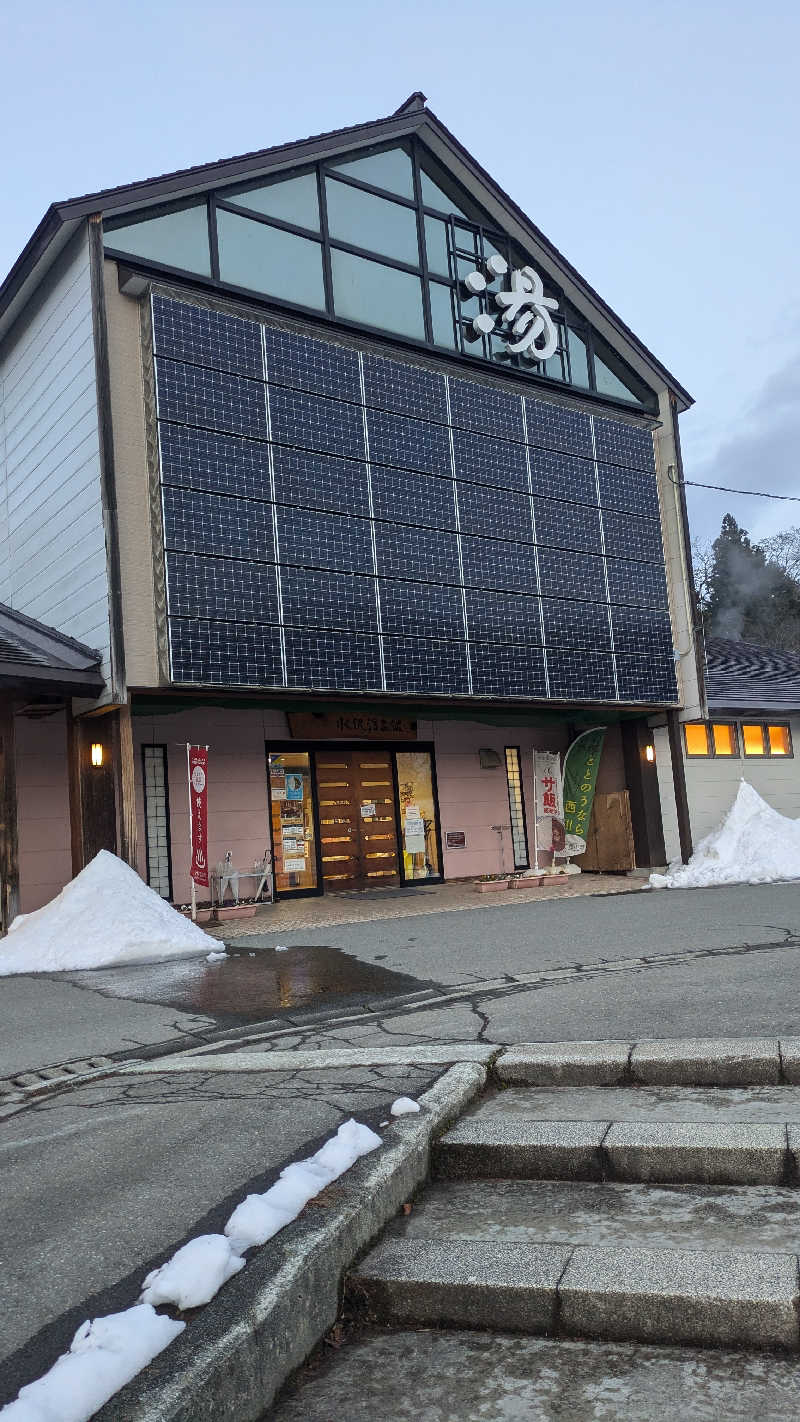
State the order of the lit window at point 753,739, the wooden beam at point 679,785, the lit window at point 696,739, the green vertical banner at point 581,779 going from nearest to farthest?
the wooden beam at point 679,785, the green vertical banner at point 581,779, the lit window at point 696,739, the lit window at point 753,739

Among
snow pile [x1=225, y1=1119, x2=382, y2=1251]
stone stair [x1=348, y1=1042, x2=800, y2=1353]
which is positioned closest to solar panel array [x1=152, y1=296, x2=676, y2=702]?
stone stair [x1=348, y1=1042, x2=800, y2=1353]

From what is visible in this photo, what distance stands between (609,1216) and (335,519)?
38.1ft

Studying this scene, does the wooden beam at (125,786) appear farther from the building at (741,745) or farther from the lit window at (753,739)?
the lit window at (753,739)

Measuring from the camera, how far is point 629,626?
1748 centimetres

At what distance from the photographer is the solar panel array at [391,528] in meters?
12.9

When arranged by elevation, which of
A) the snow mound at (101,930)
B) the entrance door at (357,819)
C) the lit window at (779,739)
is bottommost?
the snow mound at (101,930)

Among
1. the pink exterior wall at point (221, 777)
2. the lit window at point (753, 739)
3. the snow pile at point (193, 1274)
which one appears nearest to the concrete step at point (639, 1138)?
the snow pile at point (193, 1274)

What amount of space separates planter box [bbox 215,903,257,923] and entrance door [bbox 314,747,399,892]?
2.80 meters

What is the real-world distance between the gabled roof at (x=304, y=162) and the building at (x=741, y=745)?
19.5 feet

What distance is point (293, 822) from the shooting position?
16.7 meters

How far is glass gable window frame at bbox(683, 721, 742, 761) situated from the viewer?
20.1 meters

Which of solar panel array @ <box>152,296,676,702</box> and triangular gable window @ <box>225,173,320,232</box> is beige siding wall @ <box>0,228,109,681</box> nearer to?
solar panel array @ <box>152,296,676,702</box>

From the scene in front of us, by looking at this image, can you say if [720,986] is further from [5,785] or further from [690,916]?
[5,785]

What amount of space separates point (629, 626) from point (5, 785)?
10.4m
